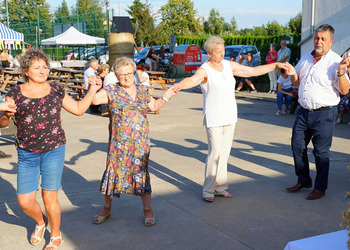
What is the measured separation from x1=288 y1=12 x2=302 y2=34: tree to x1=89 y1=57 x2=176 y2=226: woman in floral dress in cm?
4135

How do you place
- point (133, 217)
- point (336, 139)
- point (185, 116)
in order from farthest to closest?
point (185, 116)
point (336, 139)
point (133, 217)

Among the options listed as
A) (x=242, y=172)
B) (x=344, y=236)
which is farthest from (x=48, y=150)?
(x=242, y=172)

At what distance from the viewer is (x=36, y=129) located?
12.6ft

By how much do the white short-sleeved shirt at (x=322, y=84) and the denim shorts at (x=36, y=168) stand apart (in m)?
2.84

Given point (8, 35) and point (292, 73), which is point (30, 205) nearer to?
point (292, 73)

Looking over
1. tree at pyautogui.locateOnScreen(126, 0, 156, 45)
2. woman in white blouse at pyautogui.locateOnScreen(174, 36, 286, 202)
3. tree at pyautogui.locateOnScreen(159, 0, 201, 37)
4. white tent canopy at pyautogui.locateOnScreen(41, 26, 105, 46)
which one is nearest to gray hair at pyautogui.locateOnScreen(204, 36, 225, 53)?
woman in white blouse at pyautogui.locateOnScreen(174, 36, 286, 202)

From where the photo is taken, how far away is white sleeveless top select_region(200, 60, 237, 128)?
506 cm

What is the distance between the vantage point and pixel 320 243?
2.51 meters

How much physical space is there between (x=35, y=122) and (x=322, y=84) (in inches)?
123

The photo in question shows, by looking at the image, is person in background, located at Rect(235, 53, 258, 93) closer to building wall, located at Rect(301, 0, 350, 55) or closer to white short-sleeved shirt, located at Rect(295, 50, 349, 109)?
building wall, located at Rect(301, 0, 350, 55)

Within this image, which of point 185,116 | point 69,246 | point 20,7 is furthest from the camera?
point 20,7

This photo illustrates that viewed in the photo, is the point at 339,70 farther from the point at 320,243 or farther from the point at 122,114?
the point at 320,243

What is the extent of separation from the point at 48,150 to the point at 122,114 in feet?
2.65

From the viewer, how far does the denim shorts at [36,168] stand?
3885 mm
